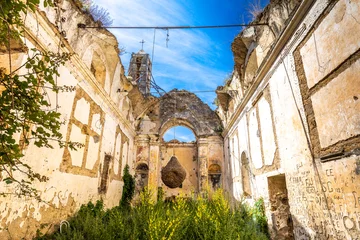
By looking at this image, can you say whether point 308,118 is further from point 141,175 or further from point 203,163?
point 141,175

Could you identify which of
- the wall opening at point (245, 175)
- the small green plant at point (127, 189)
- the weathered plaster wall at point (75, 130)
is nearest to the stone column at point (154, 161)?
the small green plant at point (127, 189)

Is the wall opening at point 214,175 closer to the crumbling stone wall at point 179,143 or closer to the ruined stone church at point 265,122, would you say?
the crumbling stone wall at point 179,143

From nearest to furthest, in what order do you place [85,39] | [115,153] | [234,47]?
1. [85,39]
2. [234,47]
3. [115,153]

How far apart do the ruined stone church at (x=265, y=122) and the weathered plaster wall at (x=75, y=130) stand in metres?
0.03

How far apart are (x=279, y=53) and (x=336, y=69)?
75.7 inches

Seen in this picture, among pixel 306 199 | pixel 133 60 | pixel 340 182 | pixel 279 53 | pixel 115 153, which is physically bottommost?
pixel 306 199

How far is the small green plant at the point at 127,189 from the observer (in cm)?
981

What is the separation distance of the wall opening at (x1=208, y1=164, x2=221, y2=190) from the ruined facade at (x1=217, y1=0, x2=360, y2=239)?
16.7 ft

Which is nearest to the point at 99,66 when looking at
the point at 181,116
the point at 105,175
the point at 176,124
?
the point at 105,175

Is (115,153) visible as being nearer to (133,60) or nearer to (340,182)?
(340,182)

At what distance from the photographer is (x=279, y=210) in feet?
16.9

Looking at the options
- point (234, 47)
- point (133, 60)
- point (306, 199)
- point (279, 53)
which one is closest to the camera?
point (306, 199)

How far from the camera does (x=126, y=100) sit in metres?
10.3

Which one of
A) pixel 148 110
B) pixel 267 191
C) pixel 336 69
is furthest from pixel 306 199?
pixel 148 110
